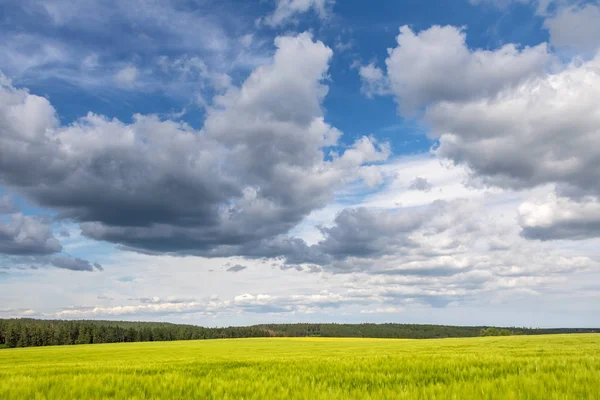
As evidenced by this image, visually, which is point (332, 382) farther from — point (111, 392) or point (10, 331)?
point (10, 331)

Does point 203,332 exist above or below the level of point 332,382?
below

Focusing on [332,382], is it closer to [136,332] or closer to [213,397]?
[213,397]

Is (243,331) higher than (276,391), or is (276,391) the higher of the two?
(276,391)

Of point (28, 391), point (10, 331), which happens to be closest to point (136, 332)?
point (10, 331)

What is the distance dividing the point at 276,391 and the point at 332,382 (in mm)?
1528

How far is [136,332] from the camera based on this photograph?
15950 centimetres

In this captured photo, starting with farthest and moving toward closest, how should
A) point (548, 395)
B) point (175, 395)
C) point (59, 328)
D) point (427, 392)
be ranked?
1. point (59, 328)
2. point (175, 395)
3. point (427, 392)
4. point (548, 395)

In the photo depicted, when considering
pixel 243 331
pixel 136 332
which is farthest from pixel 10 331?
pixel 243 331

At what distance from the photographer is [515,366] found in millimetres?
8531

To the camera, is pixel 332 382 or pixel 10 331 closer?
pixel 332 382

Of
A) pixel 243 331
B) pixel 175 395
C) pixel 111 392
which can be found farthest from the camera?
pixel 243 331

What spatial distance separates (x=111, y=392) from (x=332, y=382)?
12.0 ft

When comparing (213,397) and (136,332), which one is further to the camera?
(136,332)

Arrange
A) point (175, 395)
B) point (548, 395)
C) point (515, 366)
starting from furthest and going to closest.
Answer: point (515, 366)
point (175, 395)
point (548, 395)
